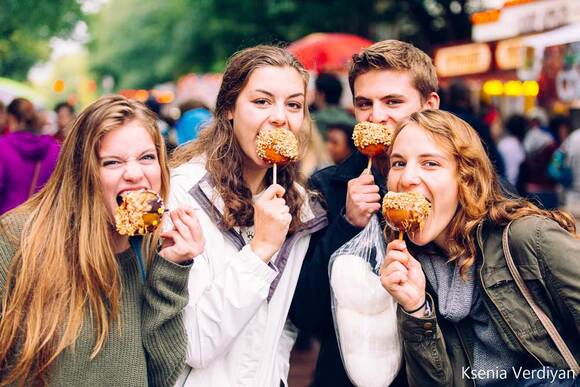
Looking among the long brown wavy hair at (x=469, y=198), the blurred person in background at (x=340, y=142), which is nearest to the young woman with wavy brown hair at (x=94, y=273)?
the long brown wavy hair at (x=469, y=198)

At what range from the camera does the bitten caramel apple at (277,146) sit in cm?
305

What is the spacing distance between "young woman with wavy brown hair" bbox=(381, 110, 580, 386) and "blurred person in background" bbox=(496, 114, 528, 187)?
8054mm

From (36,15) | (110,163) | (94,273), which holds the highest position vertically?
(110,163)

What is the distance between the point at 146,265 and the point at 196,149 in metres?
0.76

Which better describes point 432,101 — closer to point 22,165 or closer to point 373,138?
A: point 373,138

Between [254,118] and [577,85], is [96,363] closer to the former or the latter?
[254,118]

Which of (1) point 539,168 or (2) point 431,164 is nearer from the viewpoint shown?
(2) point 431,164

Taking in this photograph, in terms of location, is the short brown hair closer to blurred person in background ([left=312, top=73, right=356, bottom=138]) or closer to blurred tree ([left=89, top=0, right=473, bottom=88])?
blurred person in background ([left=312, top=73, right=356, bottom=138])

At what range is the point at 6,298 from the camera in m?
2.59

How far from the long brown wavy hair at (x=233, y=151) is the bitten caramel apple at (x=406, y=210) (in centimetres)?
57

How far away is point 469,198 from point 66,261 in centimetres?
152

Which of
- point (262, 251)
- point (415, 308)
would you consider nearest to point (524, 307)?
point (415, 308)

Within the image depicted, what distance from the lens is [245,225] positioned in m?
3.16

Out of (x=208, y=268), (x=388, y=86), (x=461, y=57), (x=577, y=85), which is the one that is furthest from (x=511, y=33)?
(x=208, y=268)
